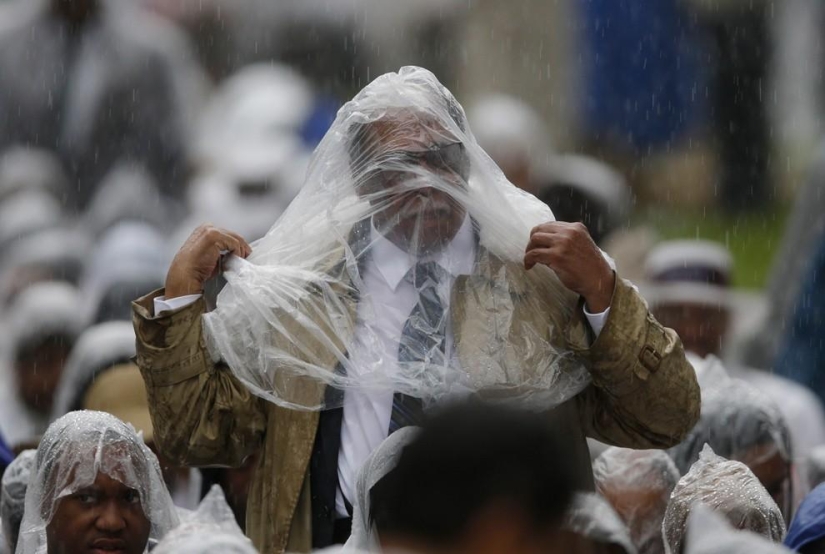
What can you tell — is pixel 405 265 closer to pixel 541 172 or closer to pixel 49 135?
pixel 541 172

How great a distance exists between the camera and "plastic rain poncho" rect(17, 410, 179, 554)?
572 cm

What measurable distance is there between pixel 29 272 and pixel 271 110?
2952mm

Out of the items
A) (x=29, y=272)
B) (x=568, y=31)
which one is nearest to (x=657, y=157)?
(x=568, y=31)

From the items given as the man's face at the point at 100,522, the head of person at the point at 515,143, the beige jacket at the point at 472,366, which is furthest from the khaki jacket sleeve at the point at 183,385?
the head of person at the point at 515,143

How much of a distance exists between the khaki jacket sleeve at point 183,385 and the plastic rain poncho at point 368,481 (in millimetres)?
417

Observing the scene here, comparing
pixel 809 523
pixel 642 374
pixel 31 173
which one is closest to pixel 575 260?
pixel 642 374

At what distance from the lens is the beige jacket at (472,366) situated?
204 inches

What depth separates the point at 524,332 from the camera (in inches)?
208

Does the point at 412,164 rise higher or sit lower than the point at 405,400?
higher

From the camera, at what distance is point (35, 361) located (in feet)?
28.3

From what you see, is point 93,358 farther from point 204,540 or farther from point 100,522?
point 204,540

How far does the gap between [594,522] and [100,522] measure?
6.86 ft

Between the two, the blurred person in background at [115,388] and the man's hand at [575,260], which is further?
the blurred person in background at [115,388]

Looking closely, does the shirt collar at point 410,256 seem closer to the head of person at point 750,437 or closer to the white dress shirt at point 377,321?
the white dress shirt at point 377,321
